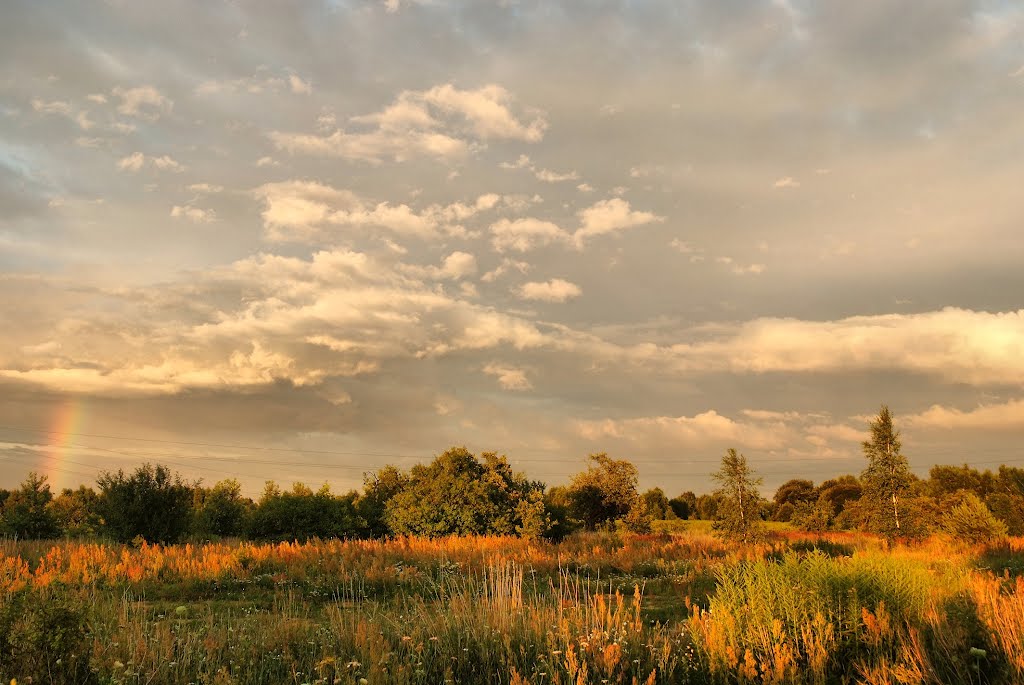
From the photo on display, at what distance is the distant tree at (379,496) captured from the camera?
31547 millimetres

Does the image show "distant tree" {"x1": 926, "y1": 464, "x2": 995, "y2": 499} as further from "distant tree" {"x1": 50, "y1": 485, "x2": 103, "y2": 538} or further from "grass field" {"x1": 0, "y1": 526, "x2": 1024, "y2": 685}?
"distant tree" {"x1": 50, "y1": 485, "x2": 103, "y2": 538}

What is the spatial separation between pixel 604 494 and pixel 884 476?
14.3 m

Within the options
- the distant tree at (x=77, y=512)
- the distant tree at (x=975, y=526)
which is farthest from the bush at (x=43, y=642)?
the distant tree at (x=975, y=526)

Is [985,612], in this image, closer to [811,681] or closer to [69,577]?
[811,681]

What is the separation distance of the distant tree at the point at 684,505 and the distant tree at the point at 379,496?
3507cm

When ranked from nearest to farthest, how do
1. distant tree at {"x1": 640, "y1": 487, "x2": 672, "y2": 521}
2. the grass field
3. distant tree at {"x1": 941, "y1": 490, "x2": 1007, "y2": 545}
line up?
1. the grass field
2. distant tree at {"x1": 941, "y1": 490, "x2": 1007, "y2": 545}
3. distant tree at {"x1": 640, "y1": 487, "x2": 672, "y2": 521}

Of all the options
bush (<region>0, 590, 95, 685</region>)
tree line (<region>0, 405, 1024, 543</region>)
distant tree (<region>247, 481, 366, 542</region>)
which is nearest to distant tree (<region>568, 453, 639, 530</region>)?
tree line (<region>0, 405, 1024, 543</region>)

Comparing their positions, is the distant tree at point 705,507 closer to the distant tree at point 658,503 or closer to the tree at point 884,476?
the distant tree at point 658,503

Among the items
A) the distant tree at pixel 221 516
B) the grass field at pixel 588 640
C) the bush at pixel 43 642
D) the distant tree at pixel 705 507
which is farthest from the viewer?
the distant tree at pixel 705 507

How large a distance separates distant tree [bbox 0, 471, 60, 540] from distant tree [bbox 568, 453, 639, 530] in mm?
23930

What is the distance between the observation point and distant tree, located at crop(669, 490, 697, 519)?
64.8 meters

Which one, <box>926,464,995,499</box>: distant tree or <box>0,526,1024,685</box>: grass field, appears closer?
Result: <box>0,526,1024,685</box>: grass field

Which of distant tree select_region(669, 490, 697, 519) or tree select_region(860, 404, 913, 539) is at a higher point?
tree select_region(860, 404, 913, 539)

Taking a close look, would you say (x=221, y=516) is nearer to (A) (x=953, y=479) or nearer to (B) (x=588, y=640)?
(B) (x=588, y=640)
